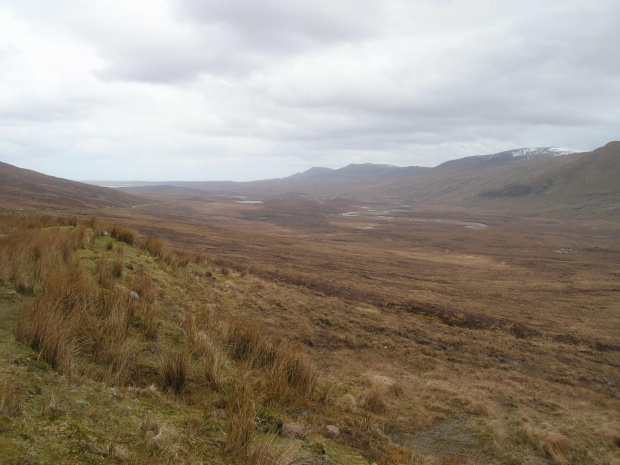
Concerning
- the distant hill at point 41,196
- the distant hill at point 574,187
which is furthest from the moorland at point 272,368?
the distant hill at point 574,187

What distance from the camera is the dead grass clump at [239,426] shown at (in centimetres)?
300

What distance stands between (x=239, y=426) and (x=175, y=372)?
1.34 m

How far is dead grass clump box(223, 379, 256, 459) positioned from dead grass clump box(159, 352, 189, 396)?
0.68 meters

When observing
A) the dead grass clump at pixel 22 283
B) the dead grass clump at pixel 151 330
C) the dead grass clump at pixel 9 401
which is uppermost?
the dead grass clump at pixel 22 283

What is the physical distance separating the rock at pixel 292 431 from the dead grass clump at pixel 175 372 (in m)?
1.25

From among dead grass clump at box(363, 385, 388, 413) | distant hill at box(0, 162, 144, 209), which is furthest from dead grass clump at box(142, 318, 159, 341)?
distant hill at box(0, 162, 144, 209)

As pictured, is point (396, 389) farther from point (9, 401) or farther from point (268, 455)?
point (9, 401)

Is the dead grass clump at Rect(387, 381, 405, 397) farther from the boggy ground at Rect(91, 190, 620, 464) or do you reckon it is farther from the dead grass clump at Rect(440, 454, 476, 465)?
the dead grass clump at Rect(440, 454, 476, 465)

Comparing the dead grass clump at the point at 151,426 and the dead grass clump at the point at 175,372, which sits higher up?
the dead grass clump at the point at 151,426

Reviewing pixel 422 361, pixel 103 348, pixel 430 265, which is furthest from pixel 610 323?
pixel 103 348

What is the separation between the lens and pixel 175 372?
416 cm

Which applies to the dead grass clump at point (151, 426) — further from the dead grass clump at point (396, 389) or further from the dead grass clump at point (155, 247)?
the dead grass clump at point (155, 247)

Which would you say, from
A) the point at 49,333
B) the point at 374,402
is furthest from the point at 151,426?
the point at 374,402

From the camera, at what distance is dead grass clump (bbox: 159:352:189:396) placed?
408 centimetres
